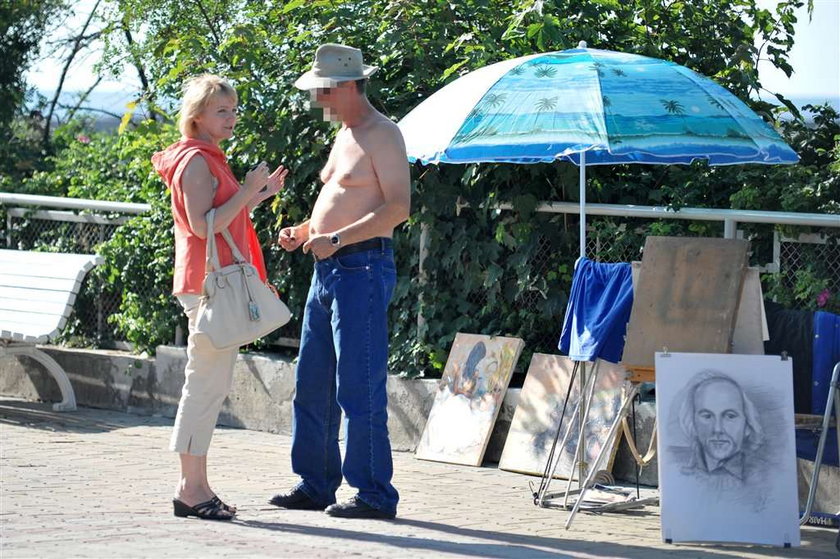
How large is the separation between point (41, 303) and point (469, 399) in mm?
3369

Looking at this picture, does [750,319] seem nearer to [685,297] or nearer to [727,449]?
[685,297]

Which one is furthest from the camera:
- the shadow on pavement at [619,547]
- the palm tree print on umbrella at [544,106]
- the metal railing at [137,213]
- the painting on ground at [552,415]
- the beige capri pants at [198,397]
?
the painting on ground at [552,415]

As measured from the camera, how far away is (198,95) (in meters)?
6.25

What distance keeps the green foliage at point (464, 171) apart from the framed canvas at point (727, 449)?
141cm

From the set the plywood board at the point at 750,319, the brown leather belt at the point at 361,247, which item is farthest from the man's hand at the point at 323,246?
the plywood board at the point at 750,319

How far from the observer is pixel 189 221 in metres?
6.14

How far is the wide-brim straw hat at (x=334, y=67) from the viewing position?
6.35 m

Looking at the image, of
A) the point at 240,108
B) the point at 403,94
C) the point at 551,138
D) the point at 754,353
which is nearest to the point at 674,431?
the point at 754,353

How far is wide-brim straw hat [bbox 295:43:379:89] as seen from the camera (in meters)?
6.35

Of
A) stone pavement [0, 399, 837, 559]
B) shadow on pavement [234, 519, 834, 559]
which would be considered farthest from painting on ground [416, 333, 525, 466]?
shadow on pavement [234, 519, 834, 559]

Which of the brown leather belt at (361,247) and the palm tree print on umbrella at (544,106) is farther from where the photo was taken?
the palm tree print on umbrella at (544,106)

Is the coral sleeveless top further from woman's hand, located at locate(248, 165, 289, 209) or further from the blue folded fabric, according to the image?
the blue folded fabric

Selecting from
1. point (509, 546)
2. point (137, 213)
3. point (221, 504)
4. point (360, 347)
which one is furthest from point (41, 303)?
point (509, 546)

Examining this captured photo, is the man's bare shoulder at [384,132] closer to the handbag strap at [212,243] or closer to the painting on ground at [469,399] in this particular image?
the handbag strap at [212,243]
